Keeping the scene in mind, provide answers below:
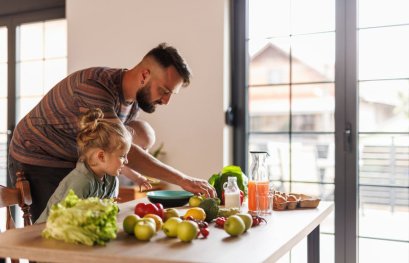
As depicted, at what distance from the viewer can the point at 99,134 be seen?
181 centimetres

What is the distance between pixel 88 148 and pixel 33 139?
0.48m

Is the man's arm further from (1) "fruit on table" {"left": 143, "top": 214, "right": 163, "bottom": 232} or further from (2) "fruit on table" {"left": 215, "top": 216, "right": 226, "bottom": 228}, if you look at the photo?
(1) "fruit on table" {"left": 143, "top": 214, "right": 163, "bottom": 232}

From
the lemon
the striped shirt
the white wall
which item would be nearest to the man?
the striped shirt

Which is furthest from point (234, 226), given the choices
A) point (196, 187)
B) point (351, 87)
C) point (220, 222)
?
point (351, 87)

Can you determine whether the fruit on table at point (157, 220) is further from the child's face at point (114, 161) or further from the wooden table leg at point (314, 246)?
the wooden table leg at point (314, 246)

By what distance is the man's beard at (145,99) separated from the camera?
2.23 meters

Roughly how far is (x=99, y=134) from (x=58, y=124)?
431 millimetres

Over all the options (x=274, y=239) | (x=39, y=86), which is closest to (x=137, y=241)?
(x=274, y=239)

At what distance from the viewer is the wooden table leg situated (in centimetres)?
205

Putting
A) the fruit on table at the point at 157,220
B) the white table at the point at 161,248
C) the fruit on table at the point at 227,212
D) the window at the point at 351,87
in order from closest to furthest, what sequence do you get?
1. the white table at the point at 161,248
2. the fruit on table at the point at 157,220
3. the fruit on table at the point at 227,212
4. the window at the point at 351,87

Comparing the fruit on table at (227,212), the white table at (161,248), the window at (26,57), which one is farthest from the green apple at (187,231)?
the window at (26,57)

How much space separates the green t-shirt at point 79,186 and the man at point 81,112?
0.26m

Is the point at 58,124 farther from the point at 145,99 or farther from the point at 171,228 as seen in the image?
the point at 171,228

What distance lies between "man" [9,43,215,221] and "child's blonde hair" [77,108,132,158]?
→ 0.50 feet
